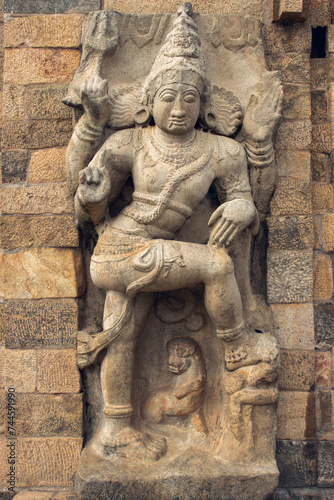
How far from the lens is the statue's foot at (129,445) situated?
3.05 meters

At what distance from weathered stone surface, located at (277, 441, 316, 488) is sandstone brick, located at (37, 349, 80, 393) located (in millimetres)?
1512

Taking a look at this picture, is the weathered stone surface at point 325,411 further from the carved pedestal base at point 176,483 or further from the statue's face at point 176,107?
the statue's face at point 176,107

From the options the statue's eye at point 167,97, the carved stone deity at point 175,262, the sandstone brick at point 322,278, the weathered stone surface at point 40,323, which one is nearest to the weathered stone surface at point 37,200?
the carved stone deity at point 175,262

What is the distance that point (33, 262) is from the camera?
10.9ft

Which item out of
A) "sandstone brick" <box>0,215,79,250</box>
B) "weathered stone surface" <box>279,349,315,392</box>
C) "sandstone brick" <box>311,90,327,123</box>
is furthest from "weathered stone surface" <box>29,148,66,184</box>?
"weathered stone surface" <box>279,349,315,392</box>

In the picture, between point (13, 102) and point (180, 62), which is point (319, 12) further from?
point (13, 102)

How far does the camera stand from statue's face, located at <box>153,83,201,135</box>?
304cm

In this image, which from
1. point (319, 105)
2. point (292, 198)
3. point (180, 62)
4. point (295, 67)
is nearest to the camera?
point (180, 62)

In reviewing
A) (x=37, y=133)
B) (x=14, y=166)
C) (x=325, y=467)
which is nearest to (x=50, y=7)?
(x=37, y=133)

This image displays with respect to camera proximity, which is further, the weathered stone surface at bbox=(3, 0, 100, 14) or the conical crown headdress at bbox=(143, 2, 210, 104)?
the weathered stone surface at bbox=(3, 0, 100, 14)

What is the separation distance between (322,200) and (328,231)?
24cm

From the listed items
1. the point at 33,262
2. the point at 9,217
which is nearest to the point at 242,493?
the point at 33,262

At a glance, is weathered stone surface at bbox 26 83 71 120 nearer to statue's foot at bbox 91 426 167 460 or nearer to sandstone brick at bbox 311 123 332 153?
sandstone brick at bbox 311 123 332 153

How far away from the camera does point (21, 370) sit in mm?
3299
